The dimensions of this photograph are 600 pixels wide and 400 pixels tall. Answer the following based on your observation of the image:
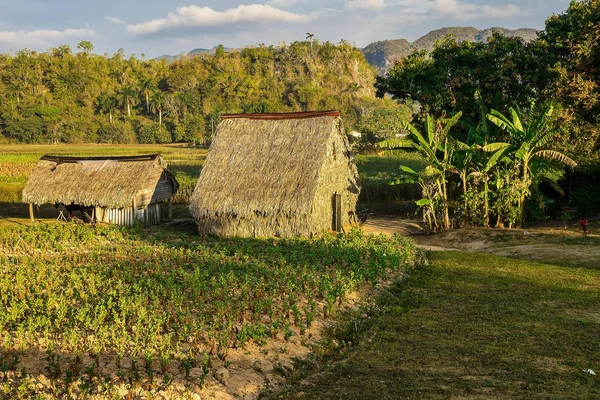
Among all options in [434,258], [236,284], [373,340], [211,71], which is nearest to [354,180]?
[434,258]

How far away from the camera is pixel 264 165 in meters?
19.3

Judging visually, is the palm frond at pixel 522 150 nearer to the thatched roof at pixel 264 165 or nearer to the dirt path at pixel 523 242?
the dirt path at pixel 523 242

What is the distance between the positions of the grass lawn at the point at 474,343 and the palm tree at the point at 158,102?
68.8 m

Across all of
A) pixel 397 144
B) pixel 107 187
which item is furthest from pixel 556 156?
pixel 107 187

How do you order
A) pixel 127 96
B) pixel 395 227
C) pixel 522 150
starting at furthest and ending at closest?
pixel 127 96 → pixel 395 227 → pixel 522 150

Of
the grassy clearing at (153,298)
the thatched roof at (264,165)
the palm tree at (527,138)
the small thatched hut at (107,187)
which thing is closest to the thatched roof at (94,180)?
the small thatched hut at (107,187)

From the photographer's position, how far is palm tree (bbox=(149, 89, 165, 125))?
3039 inches

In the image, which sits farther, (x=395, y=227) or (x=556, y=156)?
(x=395, y=227)

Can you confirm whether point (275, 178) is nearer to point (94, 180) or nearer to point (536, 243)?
point (94, 180)

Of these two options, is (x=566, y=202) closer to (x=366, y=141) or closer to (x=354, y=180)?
(x=354, y=180)

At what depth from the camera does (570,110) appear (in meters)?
20.2

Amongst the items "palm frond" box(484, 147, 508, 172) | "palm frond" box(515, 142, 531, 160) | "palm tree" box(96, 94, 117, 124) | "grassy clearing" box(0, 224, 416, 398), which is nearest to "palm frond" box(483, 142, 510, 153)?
"palm frond" box(484, 147, 508, 172)

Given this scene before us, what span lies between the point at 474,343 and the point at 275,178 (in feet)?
35.0

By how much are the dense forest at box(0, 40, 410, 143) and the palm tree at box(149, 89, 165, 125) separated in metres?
0.20
